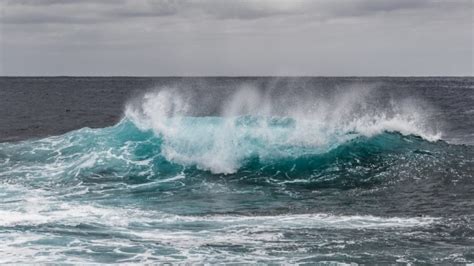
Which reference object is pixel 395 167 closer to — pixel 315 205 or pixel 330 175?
pixel 330 175

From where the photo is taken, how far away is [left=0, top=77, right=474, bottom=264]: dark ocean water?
1883cm

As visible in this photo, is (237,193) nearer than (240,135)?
Yes

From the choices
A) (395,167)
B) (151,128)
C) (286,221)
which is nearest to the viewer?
(286,221)

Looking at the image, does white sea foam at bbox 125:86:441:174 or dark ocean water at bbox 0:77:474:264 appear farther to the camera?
white sea foam at bbox 125:86:441:174

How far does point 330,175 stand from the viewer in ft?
103

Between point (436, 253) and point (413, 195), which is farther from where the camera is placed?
point (413, 195)

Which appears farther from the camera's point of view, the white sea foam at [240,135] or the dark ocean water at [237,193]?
the white sea foam at [240,135]

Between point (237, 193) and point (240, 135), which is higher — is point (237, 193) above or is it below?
below

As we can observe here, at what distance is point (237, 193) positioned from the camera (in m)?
27.7

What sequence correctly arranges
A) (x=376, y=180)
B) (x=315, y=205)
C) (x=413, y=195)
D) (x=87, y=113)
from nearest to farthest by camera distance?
(x=315, y=205) → (x=413, y=195) → (x=376, y=180) → (x=87, y=113)

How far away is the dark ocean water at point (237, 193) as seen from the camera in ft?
61.8

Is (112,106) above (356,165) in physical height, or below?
above

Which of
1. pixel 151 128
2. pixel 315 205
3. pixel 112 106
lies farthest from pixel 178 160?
pixel 112 106

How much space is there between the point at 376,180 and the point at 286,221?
8.90 m
